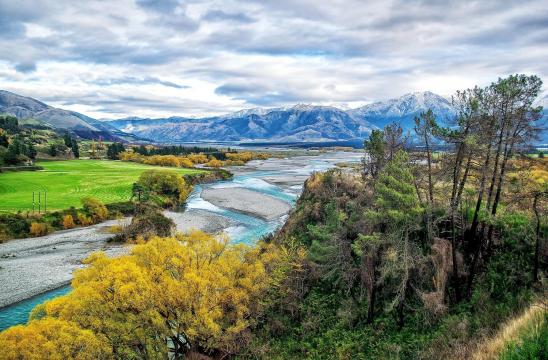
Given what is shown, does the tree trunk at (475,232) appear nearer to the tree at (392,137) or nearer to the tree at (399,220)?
the tree at (399,220)

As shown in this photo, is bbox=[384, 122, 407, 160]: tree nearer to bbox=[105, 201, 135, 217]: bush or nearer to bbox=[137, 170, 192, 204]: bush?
bbox=[105, 201, 135, 217]: bush

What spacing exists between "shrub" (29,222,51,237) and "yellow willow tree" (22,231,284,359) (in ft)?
162

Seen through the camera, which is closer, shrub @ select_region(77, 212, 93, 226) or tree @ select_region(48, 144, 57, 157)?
shrub @ select_region(77, 212, 93, 226)

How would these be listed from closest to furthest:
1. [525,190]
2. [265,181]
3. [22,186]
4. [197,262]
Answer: [525,190], [197,262], [22,186], [265,181]

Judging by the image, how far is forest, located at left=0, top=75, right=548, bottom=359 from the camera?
22938mm

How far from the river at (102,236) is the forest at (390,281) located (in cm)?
1830

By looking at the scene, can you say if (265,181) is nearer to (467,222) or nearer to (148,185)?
(148,185)

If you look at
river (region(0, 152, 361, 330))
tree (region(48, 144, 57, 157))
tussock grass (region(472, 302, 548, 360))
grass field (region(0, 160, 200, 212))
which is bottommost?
river (region(0, 152, 361, 330))

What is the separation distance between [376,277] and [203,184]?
120m

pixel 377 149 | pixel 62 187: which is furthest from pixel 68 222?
pixel 377 149

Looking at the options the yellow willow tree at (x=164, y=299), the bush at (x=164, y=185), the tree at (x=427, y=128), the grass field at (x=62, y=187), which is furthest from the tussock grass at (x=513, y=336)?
the bush at (x=164, y=185)

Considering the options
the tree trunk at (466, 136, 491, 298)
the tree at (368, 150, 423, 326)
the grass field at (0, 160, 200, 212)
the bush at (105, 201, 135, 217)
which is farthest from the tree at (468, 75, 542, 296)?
the grass field at (0, 160, 200, 212)

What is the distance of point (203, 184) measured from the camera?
143 meters

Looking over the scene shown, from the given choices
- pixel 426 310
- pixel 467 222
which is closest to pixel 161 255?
pixel 426 310
